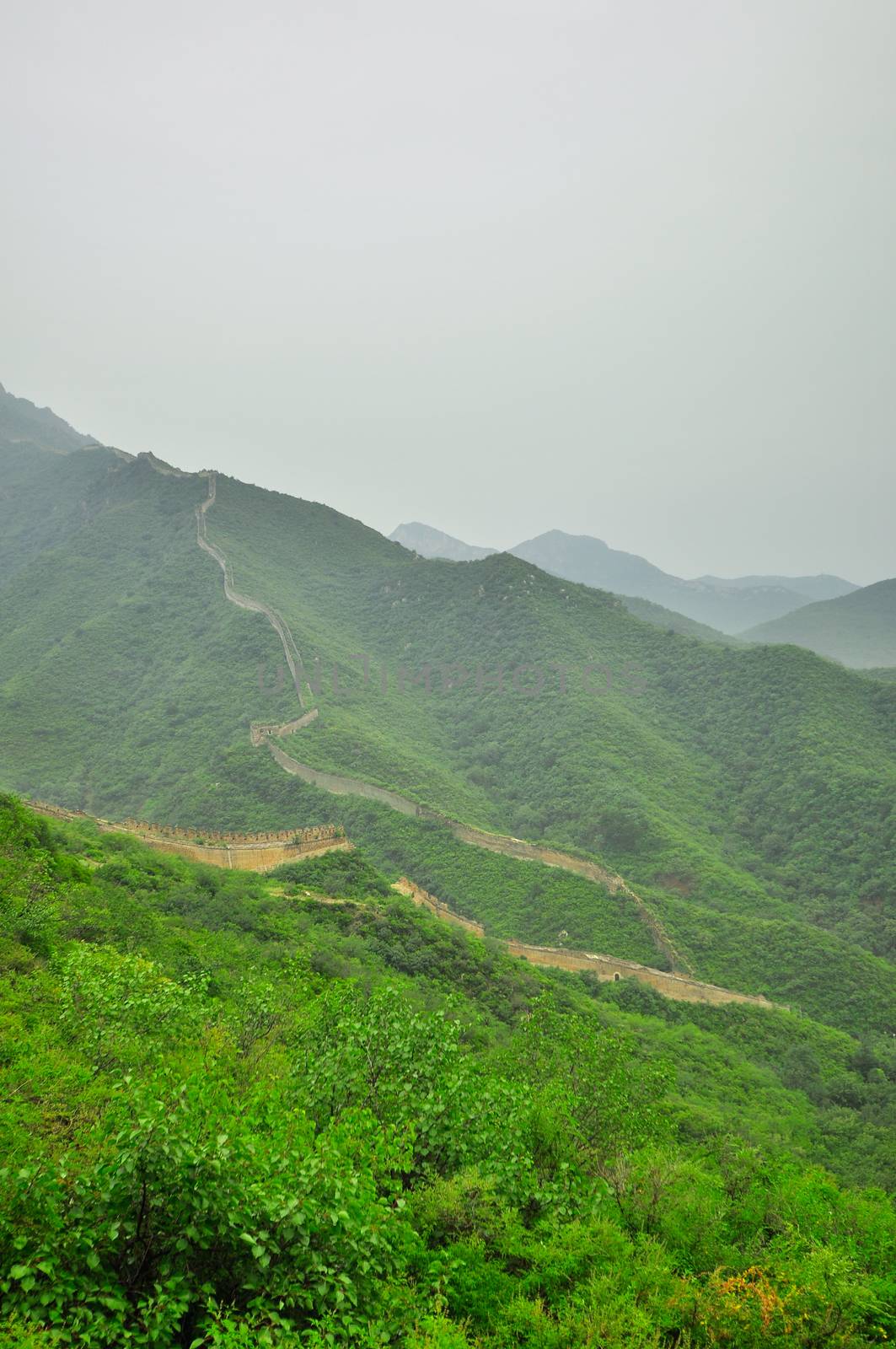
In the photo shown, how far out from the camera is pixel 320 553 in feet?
347

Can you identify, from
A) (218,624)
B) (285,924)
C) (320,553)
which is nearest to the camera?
(285,924)

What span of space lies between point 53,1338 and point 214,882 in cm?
2171

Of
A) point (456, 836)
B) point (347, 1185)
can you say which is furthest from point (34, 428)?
point (347, 1185)

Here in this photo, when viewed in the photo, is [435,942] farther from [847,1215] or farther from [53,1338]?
[53,1338]

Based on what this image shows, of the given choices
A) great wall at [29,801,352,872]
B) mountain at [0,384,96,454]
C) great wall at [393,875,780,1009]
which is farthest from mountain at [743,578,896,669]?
mountain at [0,384,96,454]

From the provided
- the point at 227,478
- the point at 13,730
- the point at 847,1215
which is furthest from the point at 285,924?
the point at 227,478

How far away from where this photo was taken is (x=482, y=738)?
66875mm

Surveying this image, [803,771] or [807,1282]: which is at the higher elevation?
[803,771]

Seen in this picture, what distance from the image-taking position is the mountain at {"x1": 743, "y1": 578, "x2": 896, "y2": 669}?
564 feet

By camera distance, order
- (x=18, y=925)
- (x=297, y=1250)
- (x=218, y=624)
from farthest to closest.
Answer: (x=218, y=624) < (x=18, y=925) < (x=297, y=1250)

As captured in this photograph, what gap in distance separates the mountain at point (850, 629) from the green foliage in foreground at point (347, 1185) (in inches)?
6794

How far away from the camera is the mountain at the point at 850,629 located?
172 metres

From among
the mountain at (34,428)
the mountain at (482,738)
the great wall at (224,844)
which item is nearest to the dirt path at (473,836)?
the mountain at (482,738)

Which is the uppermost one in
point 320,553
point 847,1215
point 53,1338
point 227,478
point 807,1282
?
point 227,478
